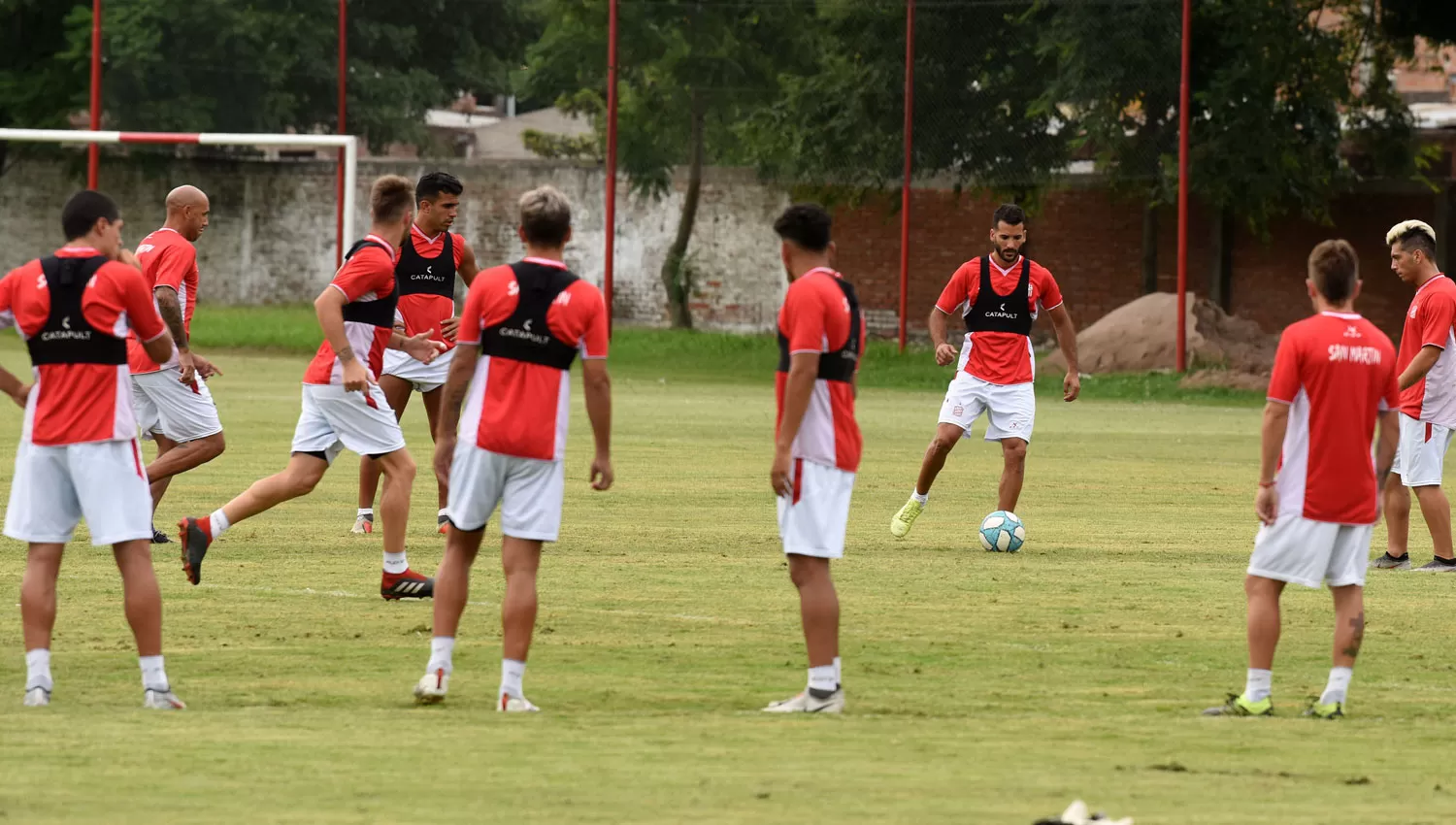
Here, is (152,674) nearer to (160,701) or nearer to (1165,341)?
(160,701)

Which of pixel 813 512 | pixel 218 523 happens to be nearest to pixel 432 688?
pixel 813 512

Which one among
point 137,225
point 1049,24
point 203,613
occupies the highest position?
point 1049,24

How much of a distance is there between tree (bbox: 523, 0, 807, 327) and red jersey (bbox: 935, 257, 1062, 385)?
2355 cm

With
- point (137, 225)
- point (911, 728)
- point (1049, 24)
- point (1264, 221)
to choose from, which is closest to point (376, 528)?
point (911, 728)

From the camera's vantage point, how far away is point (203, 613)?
10414 mm

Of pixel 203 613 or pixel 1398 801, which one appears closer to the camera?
pixel 1398 801

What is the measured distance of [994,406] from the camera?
Answer: 14.2 metres

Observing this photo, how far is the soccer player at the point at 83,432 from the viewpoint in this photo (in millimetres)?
7992

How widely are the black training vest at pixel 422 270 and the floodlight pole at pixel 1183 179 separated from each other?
21677 millimetres

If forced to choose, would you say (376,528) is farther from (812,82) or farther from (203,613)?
(812,82)

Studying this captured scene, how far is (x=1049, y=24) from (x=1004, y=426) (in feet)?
73.1

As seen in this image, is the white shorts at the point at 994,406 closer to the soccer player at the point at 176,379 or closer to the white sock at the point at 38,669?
the soccer player at the point at 176,379

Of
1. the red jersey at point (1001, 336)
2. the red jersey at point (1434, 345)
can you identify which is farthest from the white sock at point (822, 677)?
the red jersey at point (1001, 336)

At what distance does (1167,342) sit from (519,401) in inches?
1063
